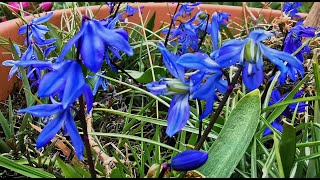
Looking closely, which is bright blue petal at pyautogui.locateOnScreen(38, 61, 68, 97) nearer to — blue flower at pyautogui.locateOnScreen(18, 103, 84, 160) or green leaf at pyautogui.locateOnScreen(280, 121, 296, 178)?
blue flower at pyautogui.locateOnScreen(18, 103, 84, 160)

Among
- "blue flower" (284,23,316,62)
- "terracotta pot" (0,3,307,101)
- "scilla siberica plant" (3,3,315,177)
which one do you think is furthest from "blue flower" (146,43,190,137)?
"terracotta pot" (0,3,307,101)

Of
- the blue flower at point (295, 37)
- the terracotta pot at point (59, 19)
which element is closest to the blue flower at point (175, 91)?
the blue flower at point (295, 37)

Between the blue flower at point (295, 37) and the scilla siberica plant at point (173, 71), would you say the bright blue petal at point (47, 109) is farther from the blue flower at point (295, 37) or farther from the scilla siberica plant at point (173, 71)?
the blue flower at point (295, 37)

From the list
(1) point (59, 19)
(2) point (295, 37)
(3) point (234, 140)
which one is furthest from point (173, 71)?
(1) point (59, 19)

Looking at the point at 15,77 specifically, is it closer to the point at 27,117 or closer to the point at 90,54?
the point at 27,117

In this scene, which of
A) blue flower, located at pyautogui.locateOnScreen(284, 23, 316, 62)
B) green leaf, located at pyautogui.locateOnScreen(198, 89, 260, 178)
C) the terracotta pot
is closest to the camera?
green leaf, located at pyautogui.locateOnScreen(198, 89, 260, 178)
